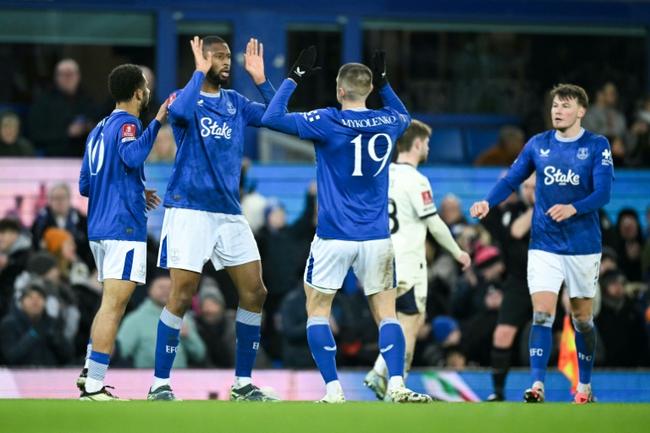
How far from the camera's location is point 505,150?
19.5m

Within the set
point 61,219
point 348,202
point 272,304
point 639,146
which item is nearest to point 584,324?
A: point 348,202

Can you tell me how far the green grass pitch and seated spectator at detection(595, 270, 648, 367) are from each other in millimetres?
6777

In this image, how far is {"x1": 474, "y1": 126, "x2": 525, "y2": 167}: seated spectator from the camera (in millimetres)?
19453

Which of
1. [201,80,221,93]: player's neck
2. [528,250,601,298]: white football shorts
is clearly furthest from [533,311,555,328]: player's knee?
[201,80,221,93]: player's neck

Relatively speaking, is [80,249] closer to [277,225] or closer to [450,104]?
[277,225]

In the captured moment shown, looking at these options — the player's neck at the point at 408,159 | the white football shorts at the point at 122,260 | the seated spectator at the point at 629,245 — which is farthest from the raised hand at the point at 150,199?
the seated spectator at the point at 629,245

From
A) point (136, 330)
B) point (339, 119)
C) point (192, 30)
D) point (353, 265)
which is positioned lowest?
point (136, 330)

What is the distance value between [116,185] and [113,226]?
0.28 metres

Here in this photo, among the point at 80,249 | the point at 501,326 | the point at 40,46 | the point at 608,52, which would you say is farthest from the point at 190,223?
the point at 608,52

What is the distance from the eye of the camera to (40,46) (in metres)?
19.8

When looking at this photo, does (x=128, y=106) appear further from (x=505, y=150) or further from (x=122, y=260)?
(x=505, y=150)

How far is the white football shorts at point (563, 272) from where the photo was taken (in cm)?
1146

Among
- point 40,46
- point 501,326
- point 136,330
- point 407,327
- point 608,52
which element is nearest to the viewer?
point 407,327

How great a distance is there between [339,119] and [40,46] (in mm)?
9992
